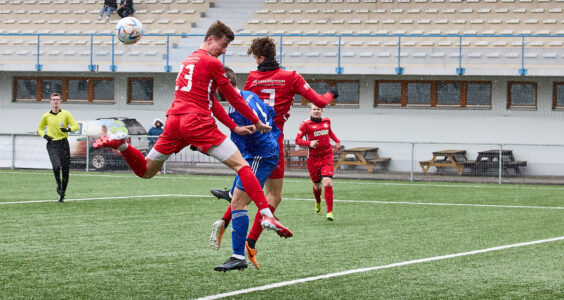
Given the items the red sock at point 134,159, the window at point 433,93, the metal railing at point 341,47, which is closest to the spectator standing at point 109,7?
the metal railing at point 341,47

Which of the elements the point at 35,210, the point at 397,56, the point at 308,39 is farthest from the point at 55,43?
the point at 35,210

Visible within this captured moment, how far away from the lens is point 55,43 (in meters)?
32.8

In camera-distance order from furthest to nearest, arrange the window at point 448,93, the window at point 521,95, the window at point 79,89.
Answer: the window at point 79,89 < the window at point 448,93 < the window at point 521,95

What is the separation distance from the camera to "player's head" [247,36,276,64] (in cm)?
815

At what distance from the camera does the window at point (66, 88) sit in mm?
32594

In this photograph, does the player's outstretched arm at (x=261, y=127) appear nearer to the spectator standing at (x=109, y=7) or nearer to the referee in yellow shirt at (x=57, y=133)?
the referee in yellow shirt at (x=57, y=133)

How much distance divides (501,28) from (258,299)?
24536mm

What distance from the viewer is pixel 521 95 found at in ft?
94.0

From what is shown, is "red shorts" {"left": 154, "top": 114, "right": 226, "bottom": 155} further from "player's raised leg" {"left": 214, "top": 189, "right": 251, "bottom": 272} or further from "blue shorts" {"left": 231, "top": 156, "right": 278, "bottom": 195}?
"blue shorts" {"left": 231, "top": 156, "right": 278, "bottom": 195}

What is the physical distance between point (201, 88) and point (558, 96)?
2333cm

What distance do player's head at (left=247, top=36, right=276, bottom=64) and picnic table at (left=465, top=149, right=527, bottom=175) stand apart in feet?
55.9

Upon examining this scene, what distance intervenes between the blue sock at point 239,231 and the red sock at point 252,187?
291 mm

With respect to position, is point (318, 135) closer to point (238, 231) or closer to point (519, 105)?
point (238, 231)

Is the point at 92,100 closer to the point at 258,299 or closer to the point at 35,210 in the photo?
the point at 35,210
